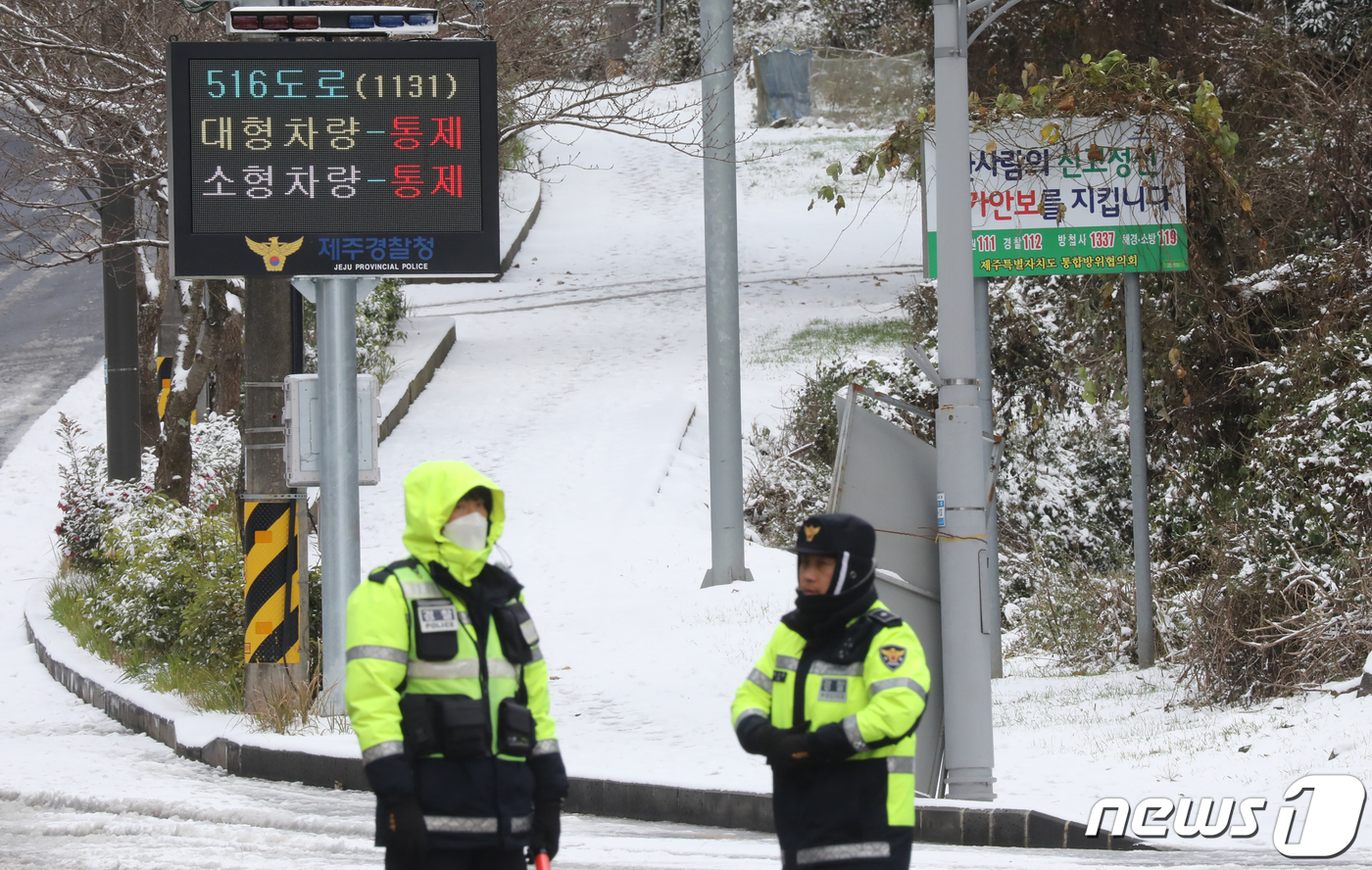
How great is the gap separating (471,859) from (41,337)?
2407cm

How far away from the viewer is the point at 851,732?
12.9 ft

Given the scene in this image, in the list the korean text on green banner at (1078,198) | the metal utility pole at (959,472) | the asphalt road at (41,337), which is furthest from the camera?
the asphalt road at (41,337)

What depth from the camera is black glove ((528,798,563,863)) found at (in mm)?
3926

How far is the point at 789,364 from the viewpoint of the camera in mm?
19484

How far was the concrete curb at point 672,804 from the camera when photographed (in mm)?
6680

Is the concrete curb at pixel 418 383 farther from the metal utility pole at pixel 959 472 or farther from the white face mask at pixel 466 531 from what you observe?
the white face mask at pixel 466 531

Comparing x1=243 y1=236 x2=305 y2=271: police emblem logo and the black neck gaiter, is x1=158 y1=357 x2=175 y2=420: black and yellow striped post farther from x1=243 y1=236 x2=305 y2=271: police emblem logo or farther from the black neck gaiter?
the black neck gaiter

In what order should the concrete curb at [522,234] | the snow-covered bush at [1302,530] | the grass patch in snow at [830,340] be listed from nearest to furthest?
1. the snow-covered bush at [1302,530]
2. the grass patch in snow at [830,340]
3. the concrete curb at [522,234]

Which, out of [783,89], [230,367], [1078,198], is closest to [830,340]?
[230,367]

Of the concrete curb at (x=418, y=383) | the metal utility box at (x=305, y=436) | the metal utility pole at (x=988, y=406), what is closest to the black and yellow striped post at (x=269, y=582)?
the metal utility box at (x=305, y=436)

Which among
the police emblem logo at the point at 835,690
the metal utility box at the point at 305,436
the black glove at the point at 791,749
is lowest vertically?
the black glove at the point at 791,749

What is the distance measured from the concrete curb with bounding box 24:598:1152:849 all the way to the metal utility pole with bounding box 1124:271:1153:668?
397 cm

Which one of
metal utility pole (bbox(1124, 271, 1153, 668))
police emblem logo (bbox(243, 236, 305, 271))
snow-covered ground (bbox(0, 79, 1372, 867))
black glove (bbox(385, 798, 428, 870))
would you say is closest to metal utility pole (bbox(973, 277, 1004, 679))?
snow-covered ground (bbox(0, 79, 1372, 867))

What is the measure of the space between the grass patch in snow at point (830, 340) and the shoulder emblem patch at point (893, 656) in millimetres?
14757
